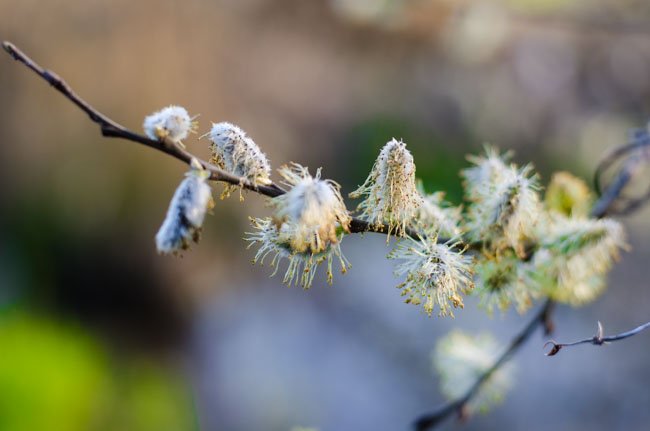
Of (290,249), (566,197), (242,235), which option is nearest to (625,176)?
(566,197)

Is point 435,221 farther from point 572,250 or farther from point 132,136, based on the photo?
point 132,136

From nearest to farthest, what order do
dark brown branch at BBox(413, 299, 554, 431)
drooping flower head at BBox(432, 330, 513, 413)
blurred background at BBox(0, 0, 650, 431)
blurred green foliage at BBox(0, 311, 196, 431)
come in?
dark brown branch at BBox(413, 299, 554, 431) < drooping flower head at BBox(432, 330, 513, 413) < blurred green foliage at BBox(0, 311, 196, 431) < blurred background at BBox(0, 0, 650, 431)

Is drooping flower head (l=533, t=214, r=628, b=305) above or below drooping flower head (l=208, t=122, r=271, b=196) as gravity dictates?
above

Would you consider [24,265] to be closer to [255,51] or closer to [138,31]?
[138,31]

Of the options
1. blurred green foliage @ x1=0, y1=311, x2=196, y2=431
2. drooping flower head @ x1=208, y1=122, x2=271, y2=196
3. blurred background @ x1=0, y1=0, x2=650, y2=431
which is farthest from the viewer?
blurred background @ x1=0, y1=0, x2=650, y2=431

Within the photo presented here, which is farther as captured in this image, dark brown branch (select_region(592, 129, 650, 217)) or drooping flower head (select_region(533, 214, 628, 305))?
dark brown branch (select_region(592, 129, 650, 217))

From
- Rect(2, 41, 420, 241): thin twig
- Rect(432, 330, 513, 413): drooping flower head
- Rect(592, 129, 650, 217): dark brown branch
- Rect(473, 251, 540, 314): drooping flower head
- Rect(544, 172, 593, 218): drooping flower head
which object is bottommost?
Rect(432, 330, 513, 413): drooping flower head

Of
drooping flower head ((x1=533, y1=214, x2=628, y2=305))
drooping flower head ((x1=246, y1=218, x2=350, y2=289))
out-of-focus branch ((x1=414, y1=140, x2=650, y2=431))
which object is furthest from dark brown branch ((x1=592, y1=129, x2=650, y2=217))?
drooping flower head ((x1=246, y1=218, x2=350, y2=289))

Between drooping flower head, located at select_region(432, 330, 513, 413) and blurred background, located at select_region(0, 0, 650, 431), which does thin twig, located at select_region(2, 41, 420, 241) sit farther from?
blurred background, located at select_region(0, 0, 650, 431)
